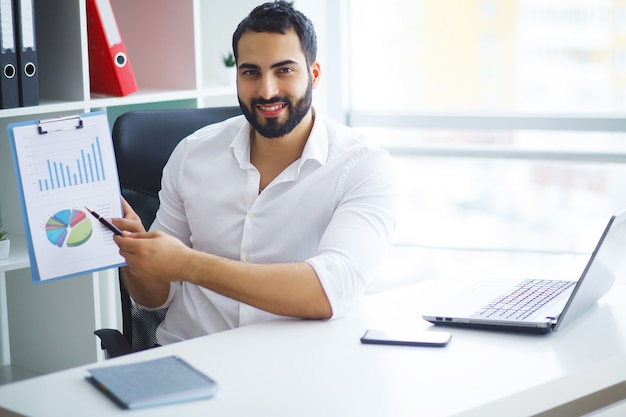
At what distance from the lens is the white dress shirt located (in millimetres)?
1940

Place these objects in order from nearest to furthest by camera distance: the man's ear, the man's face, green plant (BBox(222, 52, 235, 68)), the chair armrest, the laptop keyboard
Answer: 1. the laptop keyboard
2. the chair armrest
3. the man's face
4. the man's ear
5. green plant (BBox(222, 52, 235, 68))

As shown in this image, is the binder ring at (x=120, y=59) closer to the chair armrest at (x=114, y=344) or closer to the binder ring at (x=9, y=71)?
the binder ring at (x=9, y=71)

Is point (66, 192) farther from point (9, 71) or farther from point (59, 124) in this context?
point (9, 71)

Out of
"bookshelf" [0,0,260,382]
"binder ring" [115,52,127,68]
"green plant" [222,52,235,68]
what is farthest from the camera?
"green plant" [222,52,235,68]

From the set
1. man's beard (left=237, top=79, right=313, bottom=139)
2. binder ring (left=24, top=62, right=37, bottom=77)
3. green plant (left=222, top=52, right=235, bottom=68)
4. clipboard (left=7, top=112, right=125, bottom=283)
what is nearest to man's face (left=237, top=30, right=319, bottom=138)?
man's beard (left=237, top=79, right=313, bottom=139)

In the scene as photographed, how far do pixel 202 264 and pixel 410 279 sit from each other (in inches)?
85.5

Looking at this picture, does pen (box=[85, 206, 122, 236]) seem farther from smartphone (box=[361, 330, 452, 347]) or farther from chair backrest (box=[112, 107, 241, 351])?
smartphone (box=[361, 330, 452, 347])

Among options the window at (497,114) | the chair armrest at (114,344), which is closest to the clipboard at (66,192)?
the chair armrest at (114,344)

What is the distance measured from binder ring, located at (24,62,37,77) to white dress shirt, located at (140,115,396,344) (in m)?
0.55

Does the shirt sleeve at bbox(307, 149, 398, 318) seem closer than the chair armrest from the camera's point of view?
Yes

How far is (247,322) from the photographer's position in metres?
1.96

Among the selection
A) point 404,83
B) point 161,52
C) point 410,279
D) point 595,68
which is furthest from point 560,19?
point 161,52

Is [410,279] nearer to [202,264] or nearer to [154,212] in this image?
[154,212]

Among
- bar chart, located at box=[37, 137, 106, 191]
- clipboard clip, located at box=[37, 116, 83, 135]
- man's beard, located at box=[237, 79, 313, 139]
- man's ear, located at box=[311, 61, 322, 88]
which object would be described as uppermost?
man's ear, located at box=[311, 61, 322, 88]
